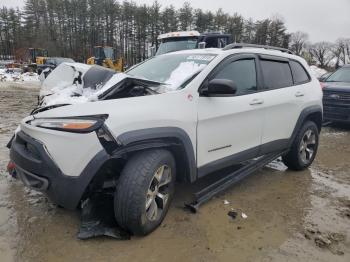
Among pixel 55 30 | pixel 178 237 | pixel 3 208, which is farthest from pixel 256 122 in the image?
pixel 55 30

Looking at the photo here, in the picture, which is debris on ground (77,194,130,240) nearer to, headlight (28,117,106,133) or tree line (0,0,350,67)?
headlight (28,117,106,133)

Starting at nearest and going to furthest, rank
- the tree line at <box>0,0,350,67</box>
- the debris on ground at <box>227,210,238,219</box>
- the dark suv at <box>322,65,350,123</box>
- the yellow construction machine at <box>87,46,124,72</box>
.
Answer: the debris on ground at <box>227,210,238,219</box>, the dark suv at <box>322,65,350,123</box>, the yellow construction machine at <box>87,46,124,72</box>, the tree line at <box>0,0,350,67</box>

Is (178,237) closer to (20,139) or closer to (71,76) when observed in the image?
(20,139)

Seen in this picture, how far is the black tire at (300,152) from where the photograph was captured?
192 inches

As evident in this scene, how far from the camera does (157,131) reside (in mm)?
2936

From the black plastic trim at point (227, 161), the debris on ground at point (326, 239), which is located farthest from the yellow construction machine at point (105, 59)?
the debris on ground at point (326, 239)

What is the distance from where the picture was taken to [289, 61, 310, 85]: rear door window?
4.87 m

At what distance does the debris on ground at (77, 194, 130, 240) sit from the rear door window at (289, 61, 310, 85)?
316 cm

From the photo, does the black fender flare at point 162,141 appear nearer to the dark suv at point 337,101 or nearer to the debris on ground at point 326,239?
the debris on ground at point 326,239

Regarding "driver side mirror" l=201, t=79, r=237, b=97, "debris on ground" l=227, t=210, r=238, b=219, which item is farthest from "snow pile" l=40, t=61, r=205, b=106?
"debris on ground" l=227, t=210, r=238, b=219

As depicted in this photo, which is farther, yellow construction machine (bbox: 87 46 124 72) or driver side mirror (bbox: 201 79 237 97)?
yellow construction machine (bbox: 87 46 124 72)

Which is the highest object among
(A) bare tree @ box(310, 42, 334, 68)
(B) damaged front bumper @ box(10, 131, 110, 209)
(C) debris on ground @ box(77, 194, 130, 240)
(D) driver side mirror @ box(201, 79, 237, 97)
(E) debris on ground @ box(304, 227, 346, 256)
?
(A) bare tree @ box(310, 42, 334, 68)

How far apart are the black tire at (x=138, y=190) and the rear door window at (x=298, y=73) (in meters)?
2.72

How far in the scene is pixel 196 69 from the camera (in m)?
3.55
